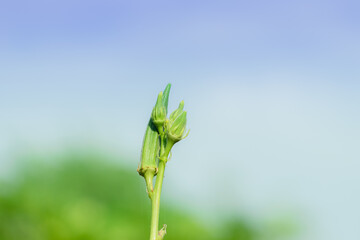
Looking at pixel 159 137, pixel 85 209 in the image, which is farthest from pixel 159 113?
pixel 85 209

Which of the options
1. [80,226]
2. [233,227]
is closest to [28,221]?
[80,226]

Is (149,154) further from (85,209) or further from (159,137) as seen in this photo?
(85,209)

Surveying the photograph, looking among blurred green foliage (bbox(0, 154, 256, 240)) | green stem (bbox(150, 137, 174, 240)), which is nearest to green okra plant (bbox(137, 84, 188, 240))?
green stem (bbox(150, 137, 174, 240))

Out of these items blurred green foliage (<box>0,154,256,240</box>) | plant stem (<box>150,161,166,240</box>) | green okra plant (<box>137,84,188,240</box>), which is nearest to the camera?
plant stem (<box>150,161,166,240</box>)

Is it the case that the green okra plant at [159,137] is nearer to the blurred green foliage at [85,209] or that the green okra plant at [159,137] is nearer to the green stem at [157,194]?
the green stem at [157,194]

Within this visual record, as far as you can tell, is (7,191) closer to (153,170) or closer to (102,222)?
(102,222)

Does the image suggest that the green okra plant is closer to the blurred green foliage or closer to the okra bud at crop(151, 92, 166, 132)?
the okra bud at crop(151, 92, 166, 132)

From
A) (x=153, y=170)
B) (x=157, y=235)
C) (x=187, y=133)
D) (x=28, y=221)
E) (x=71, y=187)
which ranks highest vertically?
(x=187, y=133)

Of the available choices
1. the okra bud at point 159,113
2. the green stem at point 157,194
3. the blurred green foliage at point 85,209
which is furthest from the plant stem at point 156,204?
the blurred green foliage at point 85,209
